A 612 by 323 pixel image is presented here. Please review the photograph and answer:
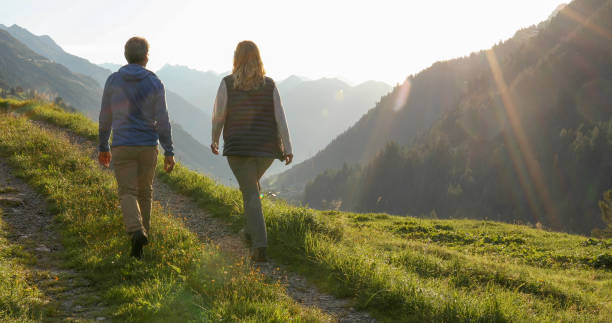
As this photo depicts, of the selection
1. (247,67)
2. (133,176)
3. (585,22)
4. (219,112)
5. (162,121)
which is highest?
(585,22)

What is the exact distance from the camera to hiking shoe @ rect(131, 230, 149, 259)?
5433 mm

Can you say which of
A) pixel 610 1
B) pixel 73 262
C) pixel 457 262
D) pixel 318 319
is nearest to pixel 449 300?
pixel 318 319

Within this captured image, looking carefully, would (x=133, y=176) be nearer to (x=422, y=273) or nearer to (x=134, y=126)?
(x=134, y=126)

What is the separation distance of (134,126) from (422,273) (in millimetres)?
4998

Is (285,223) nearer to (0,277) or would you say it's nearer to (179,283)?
(179,283)

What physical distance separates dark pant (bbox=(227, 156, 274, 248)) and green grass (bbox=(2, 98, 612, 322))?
72 centimetres

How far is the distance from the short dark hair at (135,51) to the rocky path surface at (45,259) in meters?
3.03

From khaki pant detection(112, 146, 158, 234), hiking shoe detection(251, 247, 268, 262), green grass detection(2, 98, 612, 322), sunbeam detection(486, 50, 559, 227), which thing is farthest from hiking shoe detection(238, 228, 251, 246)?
sunbeam detection(486, 50, 559, 227)

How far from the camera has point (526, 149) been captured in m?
128

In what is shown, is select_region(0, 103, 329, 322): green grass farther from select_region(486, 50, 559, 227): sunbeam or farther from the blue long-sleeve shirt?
select_region(486, 50, 559, 227): sunbeam

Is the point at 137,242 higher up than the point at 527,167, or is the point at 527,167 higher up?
the point at 527,167

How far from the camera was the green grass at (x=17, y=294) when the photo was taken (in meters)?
3.82

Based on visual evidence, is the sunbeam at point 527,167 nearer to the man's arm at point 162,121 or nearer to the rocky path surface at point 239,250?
the rocky path surface at point 239,250

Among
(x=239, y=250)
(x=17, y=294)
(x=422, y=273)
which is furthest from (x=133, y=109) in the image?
(x=422, y=273)
